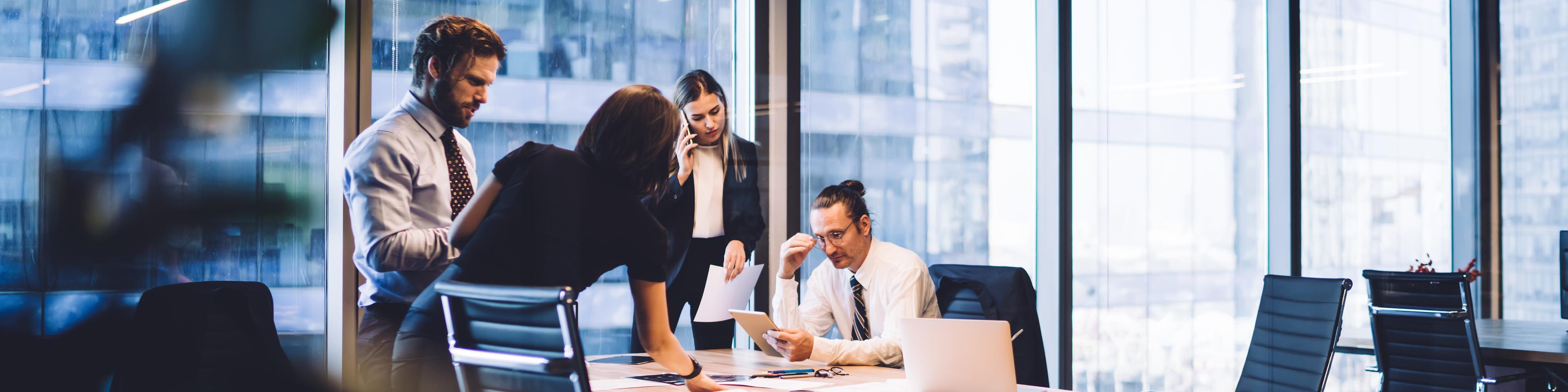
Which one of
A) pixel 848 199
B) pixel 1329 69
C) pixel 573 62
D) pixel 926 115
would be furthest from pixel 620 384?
pixel 1329 69

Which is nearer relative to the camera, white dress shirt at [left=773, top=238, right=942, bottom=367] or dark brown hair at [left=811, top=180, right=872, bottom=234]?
white dress shirt at [left=773, top=238, right=942, bottom=367]

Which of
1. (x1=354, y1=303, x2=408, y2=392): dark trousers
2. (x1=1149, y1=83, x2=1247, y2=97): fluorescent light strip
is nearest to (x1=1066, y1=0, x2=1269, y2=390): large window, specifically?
(x1=1149, y1=83, x2=1247, y2=97): fluorescent light strip

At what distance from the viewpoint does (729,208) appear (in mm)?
4121

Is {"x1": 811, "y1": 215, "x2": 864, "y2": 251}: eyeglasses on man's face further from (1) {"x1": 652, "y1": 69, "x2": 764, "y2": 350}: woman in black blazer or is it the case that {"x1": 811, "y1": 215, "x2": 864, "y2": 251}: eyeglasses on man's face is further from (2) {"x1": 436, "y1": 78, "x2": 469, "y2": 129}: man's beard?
(2) {"x1": 436, "y1": 78, "x2": 469, "y2": 129}: man's beard

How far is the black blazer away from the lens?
391cm

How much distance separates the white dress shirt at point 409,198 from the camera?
2598 millimetres

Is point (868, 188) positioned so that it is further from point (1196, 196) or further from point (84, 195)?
point (84, 195)

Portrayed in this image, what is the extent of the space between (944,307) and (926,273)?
12cm

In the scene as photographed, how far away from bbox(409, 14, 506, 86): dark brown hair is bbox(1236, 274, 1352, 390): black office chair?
7.38 ft

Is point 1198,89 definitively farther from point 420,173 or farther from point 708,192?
point 420,173

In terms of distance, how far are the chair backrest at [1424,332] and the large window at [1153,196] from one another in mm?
1231

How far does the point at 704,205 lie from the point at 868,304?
A: 116cm

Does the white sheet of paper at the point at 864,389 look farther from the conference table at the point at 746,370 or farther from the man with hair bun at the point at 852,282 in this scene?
the man with hair bun at the point at 852,282

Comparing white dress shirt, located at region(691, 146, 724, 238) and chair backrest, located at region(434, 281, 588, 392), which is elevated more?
white dress shirt, located at region(691, 146, 724, 238)
